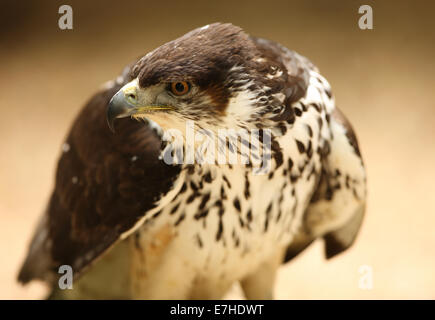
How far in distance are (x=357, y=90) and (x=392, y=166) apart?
0.46 metres

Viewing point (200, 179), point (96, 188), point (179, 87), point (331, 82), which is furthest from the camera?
point (331, 82)

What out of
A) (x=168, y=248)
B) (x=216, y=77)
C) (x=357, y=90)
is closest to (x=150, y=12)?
(x=357, y=90)

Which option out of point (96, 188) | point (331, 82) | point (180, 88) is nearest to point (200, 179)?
point (96, 188)

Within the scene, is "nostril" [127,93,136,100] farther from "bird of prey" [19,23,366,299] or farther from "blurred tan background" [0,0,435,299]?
"blurred tan background" [0,0,435,299]

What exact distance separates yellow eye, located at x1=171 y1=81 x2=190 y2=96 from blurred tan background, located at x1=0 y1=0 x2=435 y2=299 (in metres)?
1.60

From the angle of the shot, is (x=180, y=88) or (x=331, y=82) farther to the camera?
(x=331, y=82)

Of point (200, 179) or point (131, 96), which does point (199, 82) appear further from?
point (200, 179)

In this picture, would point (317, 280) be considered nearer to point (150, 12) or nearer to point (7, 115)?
point (150, 12)

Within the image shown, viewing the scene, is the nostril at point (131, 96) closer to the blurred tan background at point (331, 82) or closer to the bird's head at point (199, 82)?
the bird's head at point (199, 82)

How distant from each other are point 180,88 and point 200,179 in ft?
1.51

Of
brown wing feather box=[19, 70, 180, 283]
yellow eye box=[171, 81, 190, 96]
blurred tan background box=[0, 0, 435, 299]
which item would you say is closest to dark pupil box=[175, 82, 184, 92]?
yellow eye box=[171, 81, 190, 96]

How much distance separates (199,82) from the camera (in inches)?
60.9

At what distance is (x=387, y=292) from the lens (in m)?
2.94

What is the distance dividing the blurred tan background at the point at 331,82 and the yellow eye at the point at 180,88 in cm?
160
